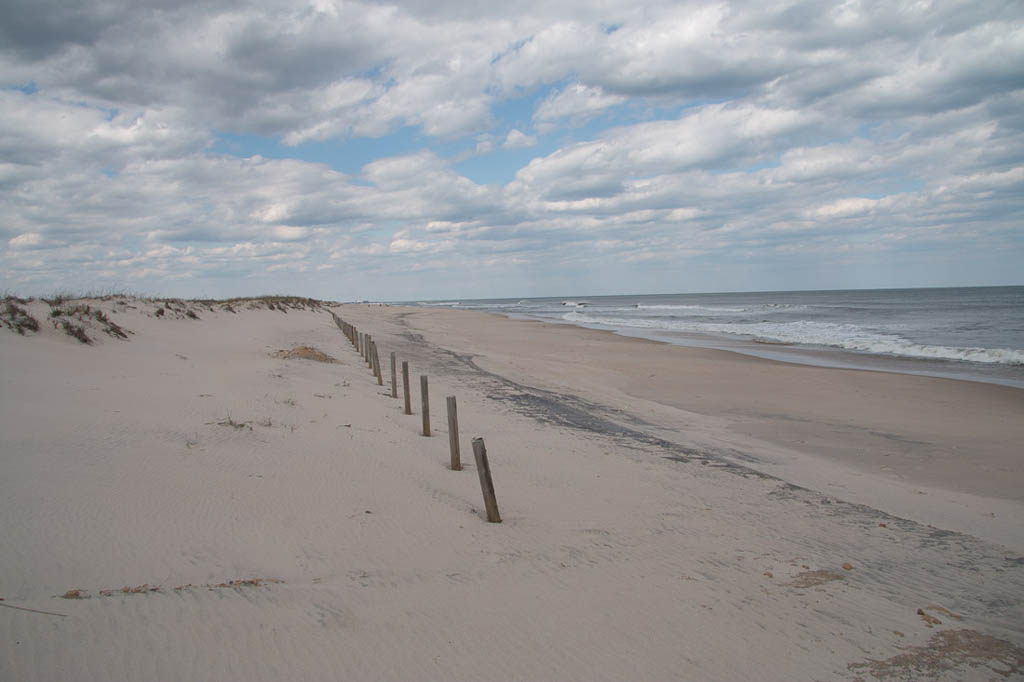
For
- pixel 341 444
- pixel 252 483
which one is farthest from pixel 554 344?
pixel 252 483

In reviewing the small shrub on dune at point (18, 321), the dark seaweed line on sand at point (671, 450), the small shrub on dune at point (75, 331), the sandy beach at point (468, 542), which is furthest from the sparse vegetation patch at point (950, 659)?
the small shrub on dune at point (75, 331)

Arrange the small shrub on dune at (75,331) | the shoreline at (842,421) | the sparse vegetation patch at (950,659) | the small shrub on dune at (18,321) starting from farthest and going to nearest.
→ the small shrub on dune at (75,331) < the small shrub on dune at (18,321) < the shoreline at (842,421) < the sparse vegetation patch at (950,659)

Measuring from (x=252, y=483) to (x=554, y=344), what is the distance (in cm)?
2496

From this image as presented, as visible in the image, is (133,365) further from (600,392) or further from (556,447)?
(600,392)

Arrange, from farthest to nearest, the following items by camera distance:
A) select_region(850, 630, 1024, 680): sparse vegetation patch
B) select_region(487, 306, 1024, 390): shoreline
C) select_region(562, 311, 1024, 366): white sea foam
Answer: select_region(562, 311, 1024, 366): white sea foam
select_region(487, 306, 1024, 390): shoreline
select_region(850, 630, 1024, 680): sparse vegetation patch

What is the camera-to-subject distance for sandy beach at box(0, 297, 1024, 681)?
3850 mm

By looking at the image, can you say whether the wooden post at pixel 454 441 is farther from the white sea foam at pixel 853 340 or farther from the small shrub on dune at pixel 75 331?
the white sea foam at pixel 853 340

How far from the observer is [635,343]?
101ft

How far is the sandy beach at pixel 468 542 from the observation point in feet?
12.6

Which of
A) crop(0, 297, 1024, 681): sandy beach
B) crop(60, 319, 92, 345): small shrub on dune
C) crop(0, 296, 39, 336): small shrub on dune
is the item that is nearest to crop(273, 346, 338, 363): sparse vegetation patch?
crop(60, 319, 92, 345): small shrub on dune

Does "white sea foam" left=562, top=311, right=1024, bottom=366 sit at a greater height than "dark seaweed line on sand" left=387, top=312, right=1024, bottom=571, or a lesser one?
greater

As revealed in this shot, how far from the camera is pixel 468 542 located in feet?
19.1

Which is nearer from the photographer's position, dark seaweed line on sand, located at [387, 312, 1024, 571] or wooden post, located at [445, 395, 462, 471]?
dark seaweed line on sand, located at [387, 312, 1024, 571]

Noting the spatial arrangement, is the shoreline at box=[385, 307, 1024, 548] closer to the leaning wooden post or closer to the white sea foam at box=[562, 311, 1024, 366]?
the leaning wooden post
